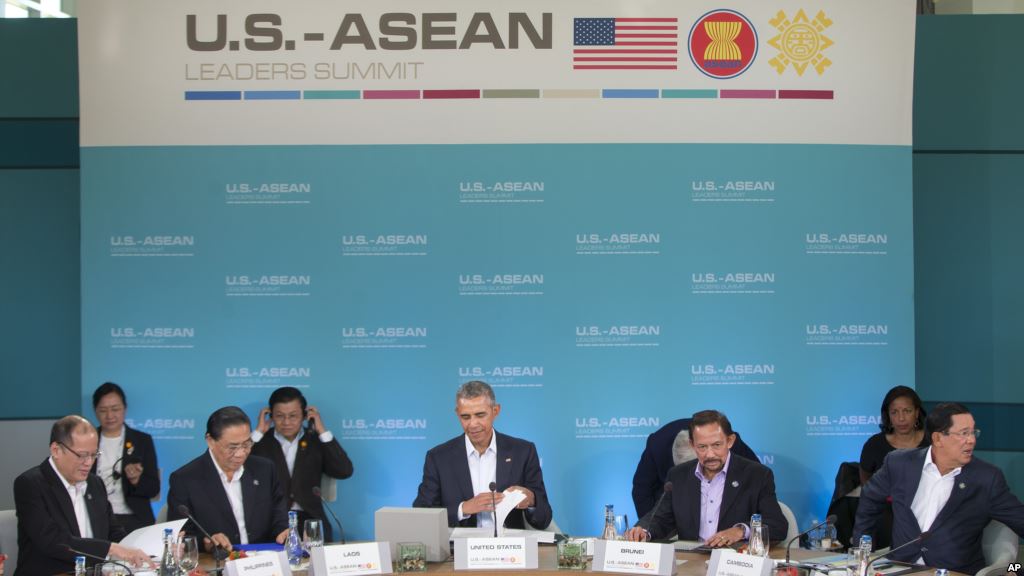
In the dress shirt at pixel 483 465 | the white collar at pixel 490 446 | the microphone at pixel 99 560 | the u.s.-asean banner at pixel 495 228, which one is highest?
the u.s.-asean banner at pixel 495 228

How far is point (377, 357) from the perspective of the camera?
6008 millimetres

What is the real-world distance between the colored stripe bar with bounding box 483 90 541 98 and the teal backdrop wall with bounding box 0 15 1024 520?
257cm

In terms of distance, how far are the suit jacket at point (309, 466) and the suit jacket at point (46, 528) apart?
150 centimetres

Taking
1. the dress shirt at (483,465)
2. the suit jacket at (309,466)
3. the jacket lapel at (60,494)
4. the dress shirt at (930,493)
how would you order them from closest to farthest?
the jacket lapel at (60,494), the dress shirt at (930,493), the dress shirt at (483,465), the suit jacket at (309,466)

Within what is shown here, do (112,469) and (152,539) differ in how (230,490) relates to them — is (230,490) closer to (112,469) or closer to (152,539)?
(152,539)

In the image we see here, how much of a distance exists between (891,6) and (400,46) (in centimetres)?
295

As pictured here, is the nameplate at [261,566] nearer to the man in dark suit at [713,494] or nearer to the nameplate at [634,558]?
the nameplate at [634,558]

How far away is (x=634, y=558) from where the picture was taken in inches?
148

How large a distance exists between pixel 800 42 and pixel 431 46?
2.22 m

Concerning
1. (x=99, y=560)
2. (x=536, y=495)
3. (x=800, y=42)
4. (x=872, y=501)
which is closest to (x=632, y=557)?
(x=536, y=495)

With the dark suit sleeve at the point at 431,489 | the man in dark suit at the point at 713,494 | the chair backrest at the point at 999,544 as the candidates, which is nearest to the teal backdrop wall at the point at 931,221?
the chair backrest at the point at 999,544

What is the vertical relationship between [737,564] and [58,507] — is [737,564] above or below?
below

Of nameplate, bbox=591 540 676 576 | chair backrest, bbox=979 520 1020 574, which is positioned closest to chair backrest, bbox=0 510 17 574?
nameplate, bbox=591 540 676 576

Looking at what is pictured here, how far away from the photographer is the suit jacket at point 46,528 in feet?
13.2
